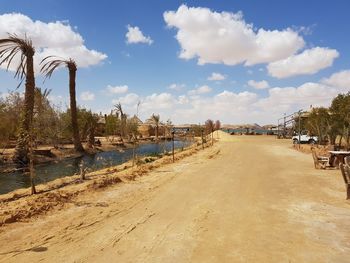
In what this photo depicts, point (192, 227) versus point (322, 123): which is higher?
point (322, 123)

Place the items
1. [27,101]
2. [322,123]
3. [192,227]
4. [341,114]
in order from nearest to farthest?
[192,227], [27,101], [341,114], [322,123]

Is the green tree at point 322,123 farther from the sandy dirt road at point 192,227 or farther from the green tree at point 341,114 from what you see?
the sandy dirt road at point 192,227

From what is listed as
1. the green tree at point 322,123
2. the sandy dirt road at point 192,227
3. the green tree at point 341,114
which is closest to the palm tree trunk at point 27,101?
the sandy dirt road at point 192,227

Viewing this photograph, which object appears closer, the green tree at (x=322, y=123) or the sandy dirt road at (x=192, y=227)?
the sandy dirt road at (x=192, y=227)

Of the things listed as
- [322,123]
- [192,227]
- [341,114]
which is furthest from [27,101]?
[322,123]

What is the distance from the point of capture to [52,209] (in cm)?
1034

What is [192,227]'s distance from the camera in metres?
8.69

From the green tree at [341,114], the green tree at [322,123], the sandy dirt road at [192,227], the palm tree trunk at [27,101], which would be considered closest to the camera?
the sandy dirt road at [192,227]

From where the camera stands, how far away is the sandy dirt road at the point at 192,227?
6996 millimetres

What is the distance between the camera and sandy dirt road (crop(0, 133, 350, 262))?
6996mm

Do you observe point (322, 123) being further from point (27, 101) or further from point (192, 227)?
point (192, 227)

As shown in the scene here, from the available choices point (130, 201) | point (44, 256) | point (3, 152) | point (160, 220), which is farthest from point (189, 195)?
point (3, 152)

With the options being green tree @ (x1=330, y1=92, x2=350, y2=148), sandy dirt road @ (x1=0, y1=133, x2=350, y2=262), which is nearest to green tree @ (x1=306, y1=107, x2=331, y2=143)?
green tree @ (x1=330, y1=92, x2=350, y2=148)

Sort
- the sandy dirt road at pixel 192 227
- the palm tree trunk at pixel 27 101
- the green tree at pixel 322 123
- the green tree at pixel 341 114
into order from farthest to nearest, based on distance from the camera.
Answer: the green tree at pixel 322 123 → the green tree at pixel 341 114 → the palm tree trunk at pixel 27 101 → the sandy dirt road at pixel 192 227
